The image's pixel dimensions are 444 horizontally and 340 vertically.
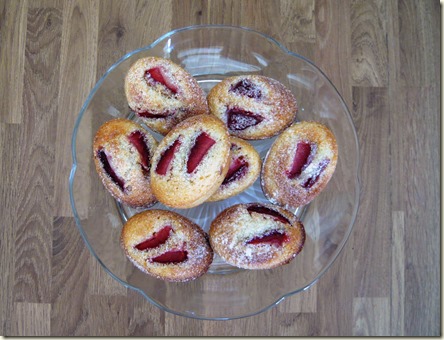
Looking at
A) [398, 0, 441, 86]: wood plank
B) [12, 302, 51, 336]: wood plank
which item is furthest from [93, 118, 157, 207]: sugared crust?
[398, 0, 441, 86]: wood plank

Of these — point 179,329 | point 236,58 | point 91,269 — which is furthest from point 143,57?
point 179,329

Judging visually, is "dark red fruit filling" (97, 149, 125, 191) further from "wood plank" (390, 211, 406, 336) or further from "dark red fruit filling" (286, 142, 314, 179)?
"wood plank" (390, 211, 406, 336)

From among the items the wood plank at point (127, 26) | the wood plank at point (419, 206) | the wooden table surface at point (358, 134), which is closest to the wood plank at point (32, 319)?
the wooden table surface at point (358, 134)

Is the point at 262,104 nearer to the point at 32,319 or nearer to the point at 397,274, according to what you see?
the point at 397,274

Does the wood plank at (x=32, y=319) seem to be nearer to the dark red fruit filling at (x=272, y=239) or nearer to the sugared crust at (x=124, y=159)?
the sugared crust at (x=124, y=159)

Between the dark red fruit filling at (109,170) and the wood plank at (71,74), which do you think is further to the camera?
the wood plank at (71,74)

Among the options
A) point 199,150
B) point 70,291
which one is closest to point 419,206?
point 199,150
